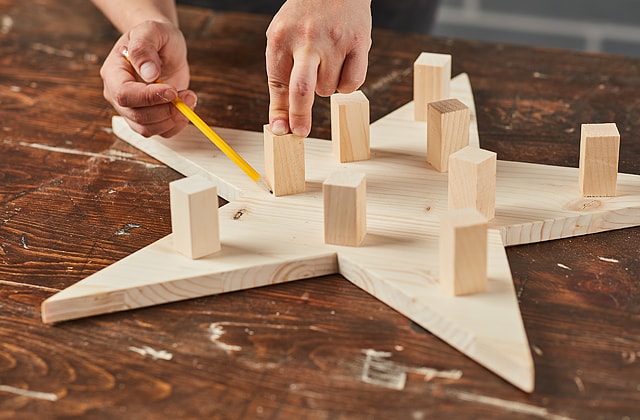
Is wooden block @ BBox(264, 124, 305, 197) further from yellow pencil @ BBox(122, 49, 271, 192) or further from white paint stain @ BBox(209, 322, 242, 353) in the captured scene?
white paint stain @ BBox(209, 322, 242, 353)

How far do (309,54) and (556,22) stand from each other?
1.68 metres

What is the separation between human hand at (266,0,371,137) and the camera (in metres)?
0.97

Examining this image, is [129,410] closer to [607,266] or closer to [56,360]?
[56,360]

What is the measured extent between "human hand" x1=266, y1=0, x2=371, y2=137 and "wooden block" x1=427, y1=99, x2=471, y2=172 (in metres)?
0.12

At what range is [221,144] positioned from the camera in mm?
1109

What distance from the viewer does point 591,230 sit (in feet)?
3.27

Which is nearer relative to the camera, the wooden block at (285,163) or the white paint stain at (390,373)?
the white paint stain at (390,373)

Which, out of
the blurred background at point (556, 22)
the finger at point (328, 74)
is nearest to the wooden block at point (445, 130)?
the finger at point (328, 74)

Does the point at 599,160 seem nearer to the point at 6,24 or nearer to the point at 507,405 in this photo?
the point at 507,405

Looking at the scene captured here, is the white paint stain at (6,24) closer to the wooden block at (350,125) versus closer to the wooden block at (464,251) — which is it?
the wooden block at (350,125)

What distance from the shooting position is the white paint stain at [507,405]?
730 millimetres

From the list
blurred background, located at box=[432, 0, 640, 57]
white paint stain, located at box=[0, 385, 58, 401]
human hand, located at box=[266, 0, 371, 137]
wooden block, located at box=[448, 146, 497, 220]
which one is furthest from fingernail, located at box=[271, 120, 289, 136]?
blurred background, located at box=[432, 0, 640, 57]

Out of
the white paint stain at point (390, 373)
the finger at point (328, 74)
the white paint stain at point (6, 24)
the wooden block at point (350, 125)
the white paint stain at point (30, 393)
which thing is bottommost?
the white paint stain at point (30, 393)

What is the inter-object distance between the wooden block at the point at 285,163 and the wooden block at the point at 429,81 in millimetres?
261
